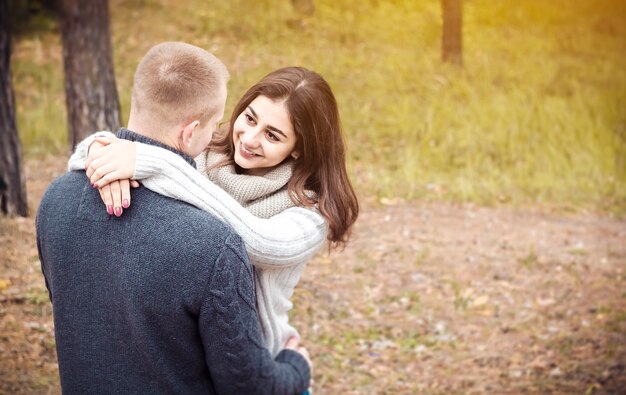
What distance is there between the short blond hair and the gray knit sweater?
0.61 feet

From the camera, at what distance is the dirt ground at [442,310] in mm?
5551

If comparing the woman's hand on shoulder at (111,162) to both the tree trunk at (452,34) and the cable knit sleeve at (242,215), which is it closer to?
the cable knit sleeve at (242,215)

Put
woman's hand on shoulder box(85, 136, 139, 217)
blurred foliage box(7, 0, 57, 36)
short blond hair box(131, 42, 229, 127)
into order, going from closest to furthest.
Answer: woman's hand on shoulder box(85, 136, 139, 217)
short blond hair box(131, 42, 229, 127)
blurred foliage box(7, 0, 57, 36)

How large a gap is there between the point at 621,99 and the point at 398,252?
8.22 metres

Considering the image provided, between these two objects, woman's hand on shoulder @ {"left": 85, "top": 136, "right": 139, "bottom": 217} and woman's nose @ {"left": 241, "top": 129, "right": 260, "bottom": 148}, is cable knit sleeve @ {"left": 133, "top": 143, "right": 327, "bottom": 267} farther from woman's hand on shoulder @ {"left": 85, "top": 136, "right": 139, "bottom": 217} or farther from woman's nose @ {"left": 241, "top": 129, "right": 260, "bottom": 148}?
woman's nose @ {"left": 241, "top": 129, "right": 260, "bottom": 148}

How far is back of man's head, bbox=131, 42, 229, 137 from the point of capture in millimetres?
2199

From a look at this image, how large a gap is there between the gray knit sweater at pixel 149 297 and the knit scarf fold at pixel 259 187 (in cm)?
70

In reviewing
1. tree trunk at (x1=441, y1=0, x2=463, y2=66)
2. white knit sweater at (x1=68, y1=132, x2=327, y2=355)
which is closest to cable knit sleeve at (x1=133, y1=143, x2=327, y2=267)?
white knit sweater at (x1=68, y1=132, x2=327, y2=355)

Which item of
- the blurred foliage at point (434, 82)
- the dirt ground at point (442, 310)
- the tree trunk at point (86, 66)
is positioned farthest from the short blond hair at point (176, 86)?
the blurred foliage at point (434, 82)

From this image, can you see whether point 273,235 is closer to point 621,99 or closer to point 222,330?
point 222,330

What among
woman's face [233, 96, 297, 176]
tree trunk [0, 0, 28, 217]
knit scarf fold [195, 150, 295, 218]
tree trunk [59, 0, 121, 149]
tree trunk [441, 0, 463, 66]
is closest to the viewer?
knit scarf fold [195, 150, 295, 218]

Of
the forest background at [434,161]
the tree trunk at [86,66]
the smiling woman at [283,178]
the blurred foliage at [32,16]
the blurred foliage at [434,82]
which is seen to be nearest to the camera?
the smiling woman at [283,178]

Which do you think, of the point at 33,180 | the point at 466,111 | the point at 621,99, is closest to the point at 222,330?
the point at 33,180

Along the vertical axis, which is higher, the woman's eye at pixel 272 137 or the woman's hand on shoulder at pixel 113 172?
the woman's hand on shoulder at pixel 113 172
